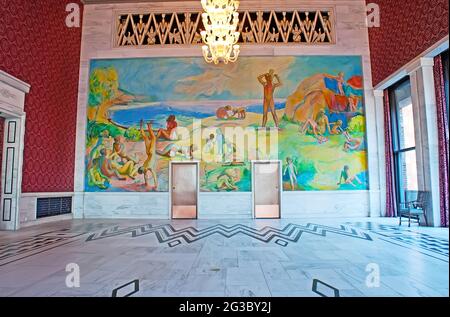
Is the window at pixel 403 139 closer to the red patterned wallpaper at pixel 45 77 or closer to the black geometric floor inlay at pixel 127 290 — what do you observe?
the black geometric floor inlay at pixel 127 290

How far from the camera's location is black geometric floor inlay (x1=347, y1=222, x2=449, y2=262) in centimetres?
442

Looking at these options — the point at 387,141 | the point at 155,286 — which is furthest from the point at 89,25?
the point at 387,141

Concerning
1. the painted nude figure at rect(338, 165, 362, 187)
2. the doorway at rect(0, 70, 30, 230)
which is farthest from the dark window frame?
the doorway at rect(0, 70, 30, 230)

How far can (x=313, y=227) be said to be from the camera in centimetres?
715

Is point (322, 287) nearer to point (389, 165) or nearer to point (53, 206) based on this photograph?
point (389, 165)

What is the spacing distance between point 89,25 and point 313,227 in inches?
409

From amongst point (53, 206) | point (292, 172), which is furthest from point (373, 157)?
point (53, 206)

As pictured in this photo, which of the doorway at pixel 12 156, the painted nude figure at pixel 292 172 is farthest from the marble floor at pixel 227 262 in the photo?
the painted nude figure at pixel 292 172

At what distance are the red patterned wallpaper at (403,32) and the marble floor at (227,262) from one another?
4.69 metres

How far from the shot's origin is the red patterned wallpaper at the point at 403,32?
647 cm

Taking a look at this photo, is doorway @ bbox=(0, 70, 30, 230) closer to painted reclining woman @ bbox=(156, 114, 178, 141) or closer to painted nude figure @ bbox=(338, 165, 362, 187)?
painted reclining woman @ bbox=(156, 114, 178, 141)

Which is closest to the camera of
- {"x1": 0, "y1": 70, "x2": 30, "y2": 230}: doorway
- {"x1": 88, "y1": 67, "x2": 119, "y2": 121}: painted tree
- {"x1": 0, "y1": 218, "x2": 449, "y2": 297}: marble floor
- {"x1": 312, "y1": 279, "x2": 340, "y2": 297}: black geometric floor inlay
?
{"x1": 312, "y1": 279, "x2": 340, "y2": 297}: black geometric floor inlay

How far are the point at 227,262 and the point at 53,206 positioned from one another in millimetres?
6952

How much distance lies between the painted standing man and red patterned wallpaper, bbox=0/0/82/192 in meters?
6.56
